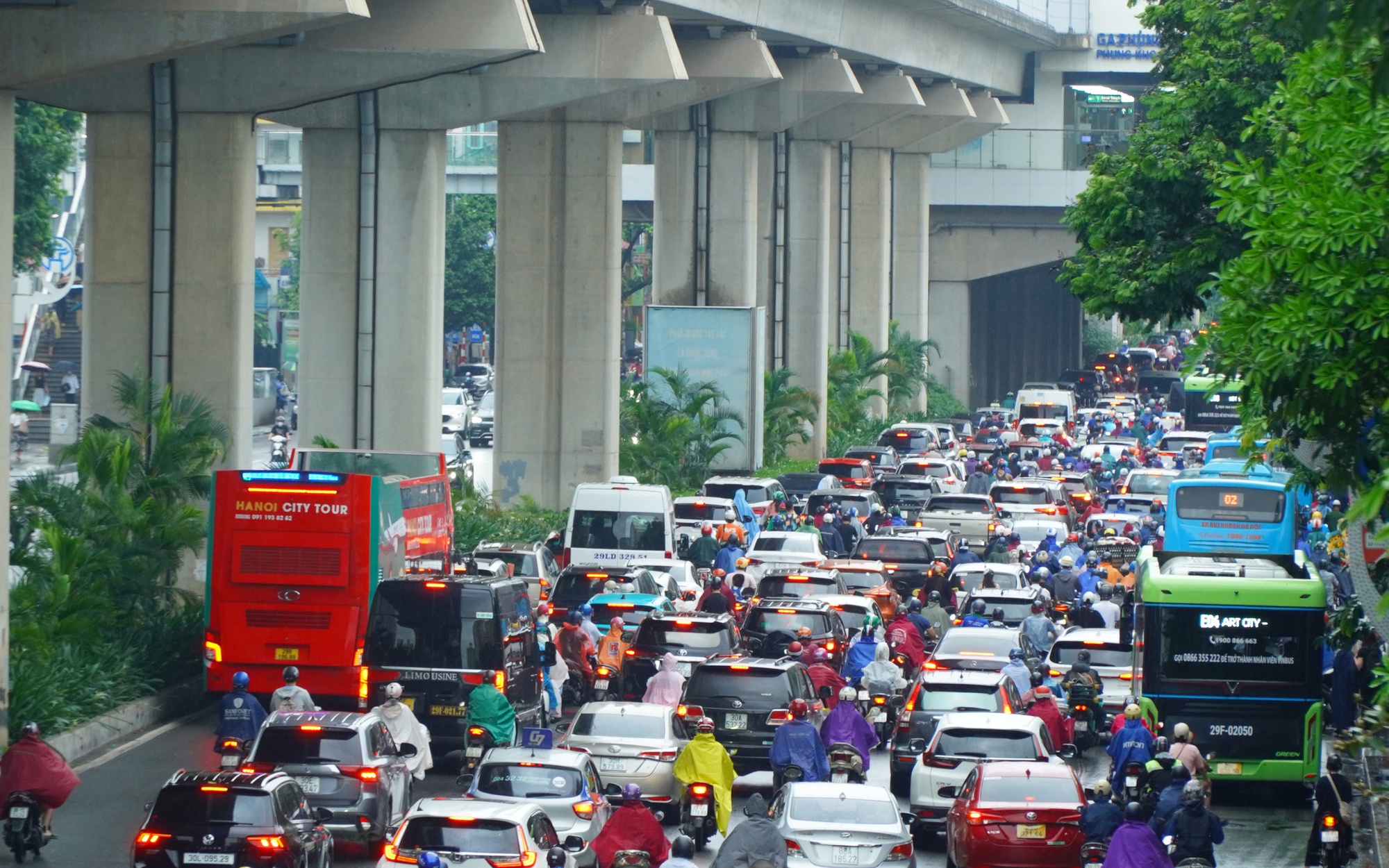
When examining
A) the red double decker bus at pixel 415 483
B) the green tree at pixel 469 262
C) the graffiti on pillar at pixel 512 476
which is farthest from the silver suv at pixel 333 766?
the green tree at pixel 469 262

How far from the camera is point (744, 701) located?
2202 centimetres

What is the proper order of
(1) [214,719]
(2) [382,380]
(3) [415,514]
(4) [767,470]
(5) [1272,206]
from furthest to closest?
(4) [767,470] → (2) [382,380] → (3) [415,514] → (1) [214,719] → (5) [1272,206]

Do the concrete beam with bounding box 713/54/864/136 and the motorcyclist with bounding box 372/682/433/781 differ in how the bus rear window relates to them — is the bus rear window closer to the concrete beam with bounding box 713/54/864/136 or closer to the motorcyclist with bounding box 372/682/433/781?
the motorcyclist with bounding box 372/682/433/781

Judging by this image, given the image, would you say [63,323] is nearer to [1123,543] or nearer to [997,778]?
[1123,543]

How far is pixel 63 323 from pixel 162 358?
203 feet

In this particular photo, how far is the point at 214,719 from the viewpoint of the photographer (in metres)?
26.3

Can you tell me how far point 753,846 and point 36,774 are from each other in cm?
642

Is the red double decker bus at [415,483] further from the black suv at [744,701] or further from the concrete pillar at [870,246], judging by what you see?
the concrete pillar at [870,246]

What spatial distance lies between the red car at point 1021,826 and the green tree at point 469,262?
276 ft

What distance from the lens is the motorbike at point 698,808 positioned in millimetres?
18875

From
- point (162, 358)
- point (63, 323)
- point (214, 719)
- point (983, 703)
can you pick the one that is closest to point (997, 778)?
point (983, 703)

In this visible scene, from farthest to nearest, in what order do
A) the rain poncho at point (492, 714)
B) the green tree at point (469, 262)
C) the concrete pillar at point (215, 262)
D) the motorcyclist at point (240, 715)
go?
the green tree at point (469, 262)
the concrete pillar at point (215, 262)
the rain poncho at point (492, 714)
the motorcyclist at point (240, 715)

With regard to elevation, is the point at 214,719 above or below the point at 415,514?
below

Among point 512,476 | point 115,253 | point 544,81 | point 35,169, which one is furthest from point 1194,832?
point 35,169
